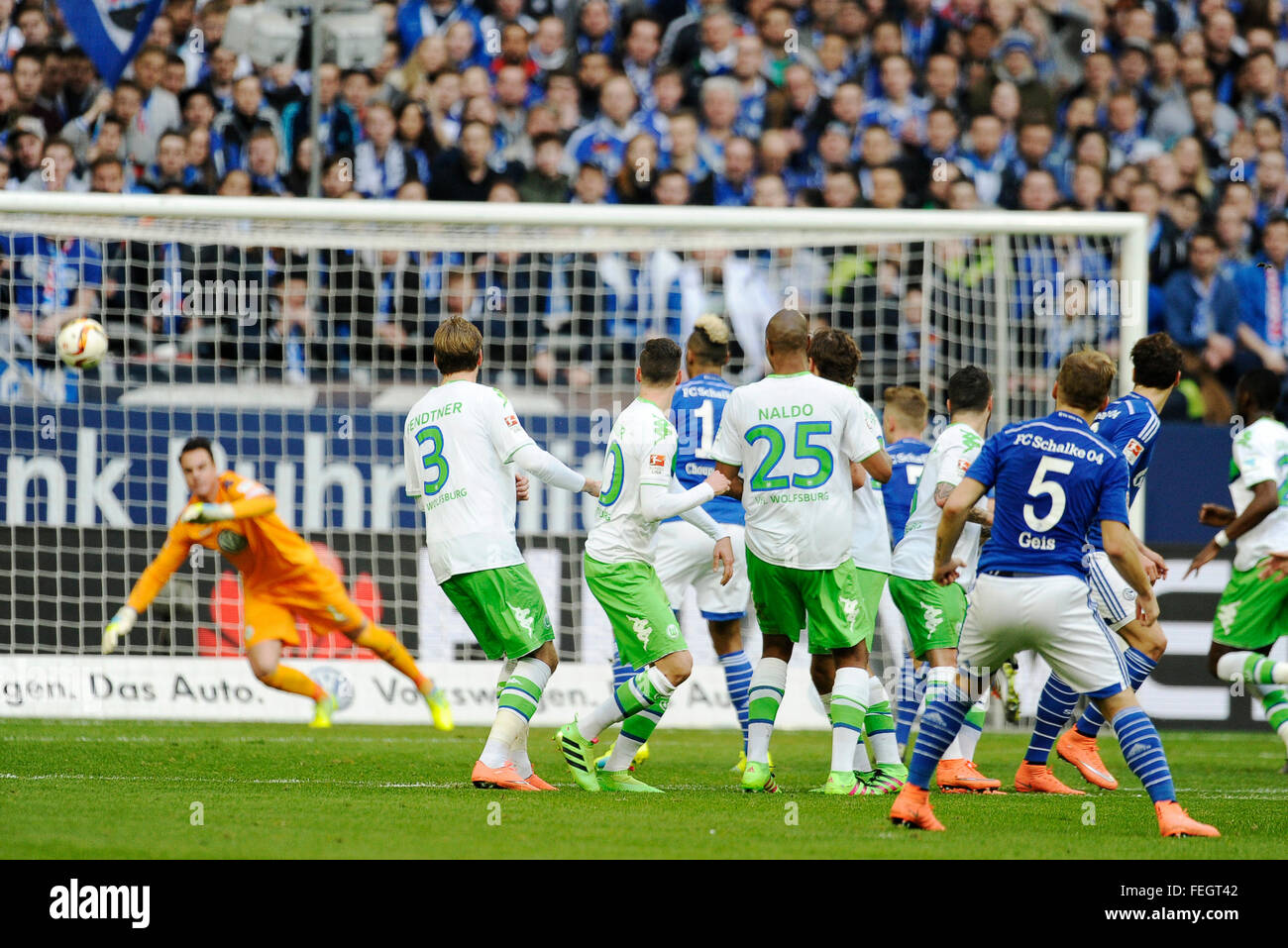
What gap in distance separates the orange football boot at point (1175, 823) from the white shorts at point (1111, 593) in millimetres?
1614

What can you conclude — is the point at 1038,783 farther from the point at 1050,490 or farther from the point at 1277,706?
the point at 1050,490

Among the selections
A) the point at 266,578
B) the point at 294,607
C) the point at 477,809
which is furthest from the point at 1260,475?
the point at 266,578

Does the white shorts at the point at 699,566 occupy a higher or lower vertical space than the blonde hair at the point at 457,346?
lower

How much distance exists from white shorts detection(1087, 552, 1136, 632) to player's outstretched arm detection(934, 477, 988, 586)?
1.86 m

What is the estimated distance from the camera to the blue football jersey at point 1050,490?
5.83 m

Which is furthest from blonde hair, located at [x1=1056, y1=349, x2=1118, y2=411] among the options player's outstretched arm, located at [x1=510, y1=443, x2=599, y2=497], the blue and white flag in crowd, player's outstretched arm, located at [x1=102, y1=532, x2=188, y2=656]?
the blue and white flag in crowd

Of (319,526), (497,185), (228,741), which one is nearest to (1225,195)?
(497,185)

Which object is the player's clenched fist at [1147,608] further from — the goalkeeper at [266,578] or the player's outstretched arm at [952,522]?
the goalkeeper at [266,578]

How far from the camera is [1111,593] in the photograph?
24.7 ft

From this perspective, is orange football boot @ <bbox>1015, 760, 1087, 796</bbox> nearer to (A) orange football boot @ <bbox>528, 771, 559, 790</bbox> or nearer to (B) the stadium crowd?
(A) orange football boot @ <bbox>528, 771, 559, 790</bbox>

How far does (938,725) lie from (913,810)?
37 centimetres

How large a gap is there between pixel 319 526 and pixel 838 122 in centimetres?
627

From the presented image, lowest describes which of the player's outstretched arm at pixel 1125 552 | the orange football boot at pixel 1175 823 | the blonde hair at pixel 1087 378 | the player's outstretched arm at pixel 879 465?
the orange football boot at pixel 1175 823

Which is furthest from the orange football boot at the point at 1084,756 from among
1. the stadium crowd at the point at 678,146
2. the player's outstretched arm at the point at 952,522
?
the stadium crowd at the point at 678,146
